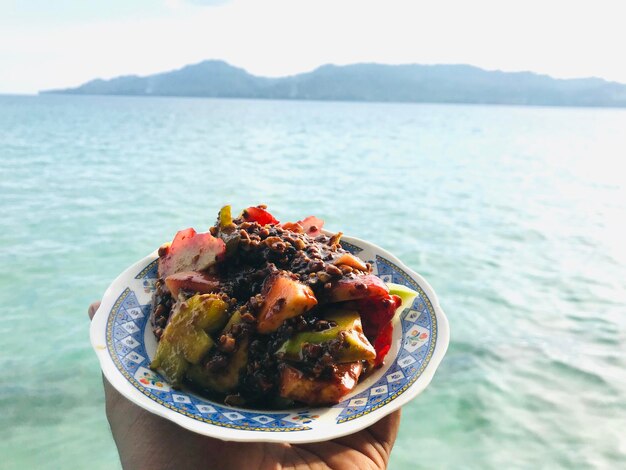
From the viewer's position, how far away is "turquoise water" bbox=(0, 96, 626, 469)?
612 centimetres

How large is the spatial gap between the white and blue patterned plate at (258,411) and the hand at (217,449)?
0.60 ft

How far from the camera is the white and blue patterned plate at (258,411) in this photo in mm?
1887

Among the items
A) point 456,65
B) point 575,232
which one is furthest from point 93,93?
point 575,232

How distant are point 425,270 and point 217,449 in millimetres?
8876

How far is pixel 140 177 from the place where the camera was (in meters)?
19.5

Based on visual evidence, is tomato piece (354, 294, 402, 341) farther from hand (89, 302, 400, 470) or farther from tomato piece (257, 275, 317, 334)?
hand (89, 302, 400, 470)

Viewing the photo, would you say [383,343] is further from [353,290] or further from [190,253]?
[190,253]

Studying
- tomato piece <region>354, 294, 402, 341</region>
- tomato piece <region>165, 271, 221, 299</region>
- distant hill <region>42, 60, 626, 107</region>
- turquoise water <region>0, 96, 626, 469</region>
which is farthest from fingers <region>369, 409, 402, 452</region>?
distant hill <region>42, 60, 626, 107</region>

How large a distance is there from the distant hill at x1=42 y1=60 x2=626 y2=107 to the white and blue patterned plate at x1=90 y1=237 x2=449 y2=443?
125 meters

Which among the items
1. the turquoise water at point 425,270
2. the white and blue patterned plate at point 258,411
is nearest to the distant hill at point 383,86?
the turquoise water at point 425,270

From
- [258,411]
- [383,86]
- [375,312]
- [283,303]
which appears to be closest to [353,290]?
[375,312]

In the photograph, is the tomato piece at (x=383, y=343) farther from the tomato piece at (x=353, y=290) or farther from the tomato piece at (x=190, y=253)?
the tomato piece at (x=190, y=253)

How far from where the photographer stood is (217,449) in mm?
2078

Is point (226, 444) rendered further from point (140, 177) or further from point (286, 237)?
point (140, 177)
